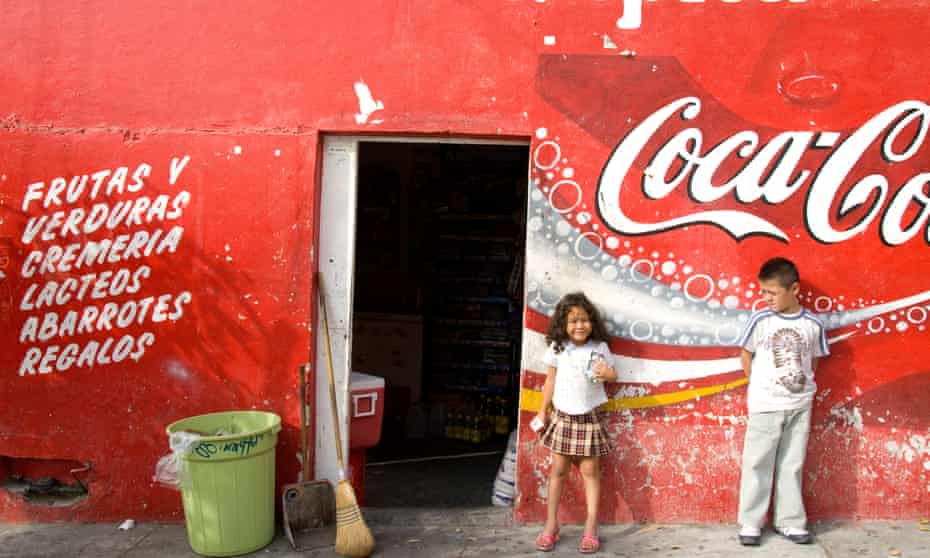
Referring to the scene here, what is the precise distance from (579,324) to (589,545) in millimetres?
1384

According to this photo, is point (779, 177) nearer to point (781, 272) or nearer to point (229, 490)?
point (781, 272)

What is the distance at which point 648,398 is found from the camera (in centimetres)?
538

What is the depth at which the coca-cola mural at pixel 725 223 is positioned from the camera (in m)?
5.23

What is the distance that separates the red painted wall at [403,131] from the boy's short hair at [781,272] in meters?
0.21

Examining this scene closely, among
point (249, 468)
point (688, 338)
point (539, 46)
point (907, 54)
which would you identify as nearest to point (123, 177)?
point (249, 468)

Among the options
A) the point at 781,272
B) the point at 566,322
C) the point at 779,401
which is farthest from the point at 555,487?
the point at 781,272

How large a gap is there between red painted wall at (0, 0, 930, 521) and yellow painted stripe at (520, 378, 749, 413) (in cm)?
2

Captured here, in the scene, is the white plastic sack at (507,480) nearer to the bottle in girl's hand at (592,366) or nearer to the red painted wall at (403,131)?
the red painted wall at (403,131)

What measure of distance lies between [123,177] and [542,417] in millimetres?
3313

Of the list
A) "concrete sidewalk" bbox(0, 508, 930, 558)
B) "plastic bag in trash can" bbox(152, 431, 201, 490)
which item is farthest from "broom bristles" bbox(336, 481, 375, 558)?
"plastic bag in trash can" bbox(152, 431, 201, 490)

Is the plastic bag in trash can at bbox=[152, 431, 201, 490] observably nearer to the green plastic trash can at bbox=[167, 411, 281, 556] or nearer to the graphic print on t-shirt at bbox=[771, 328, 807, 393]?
the green plastic trash can at bbox=[167, 411, 281, 556]

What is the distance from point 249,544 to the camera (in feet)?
16.9

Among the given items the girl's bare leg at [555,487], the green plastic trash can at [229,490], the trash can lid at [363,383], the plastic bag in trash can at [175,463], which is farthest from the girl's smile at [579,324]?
the plastic bag in trash can at [175,463]

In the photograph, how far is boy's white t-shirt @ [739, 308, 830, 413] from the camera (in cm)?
504
